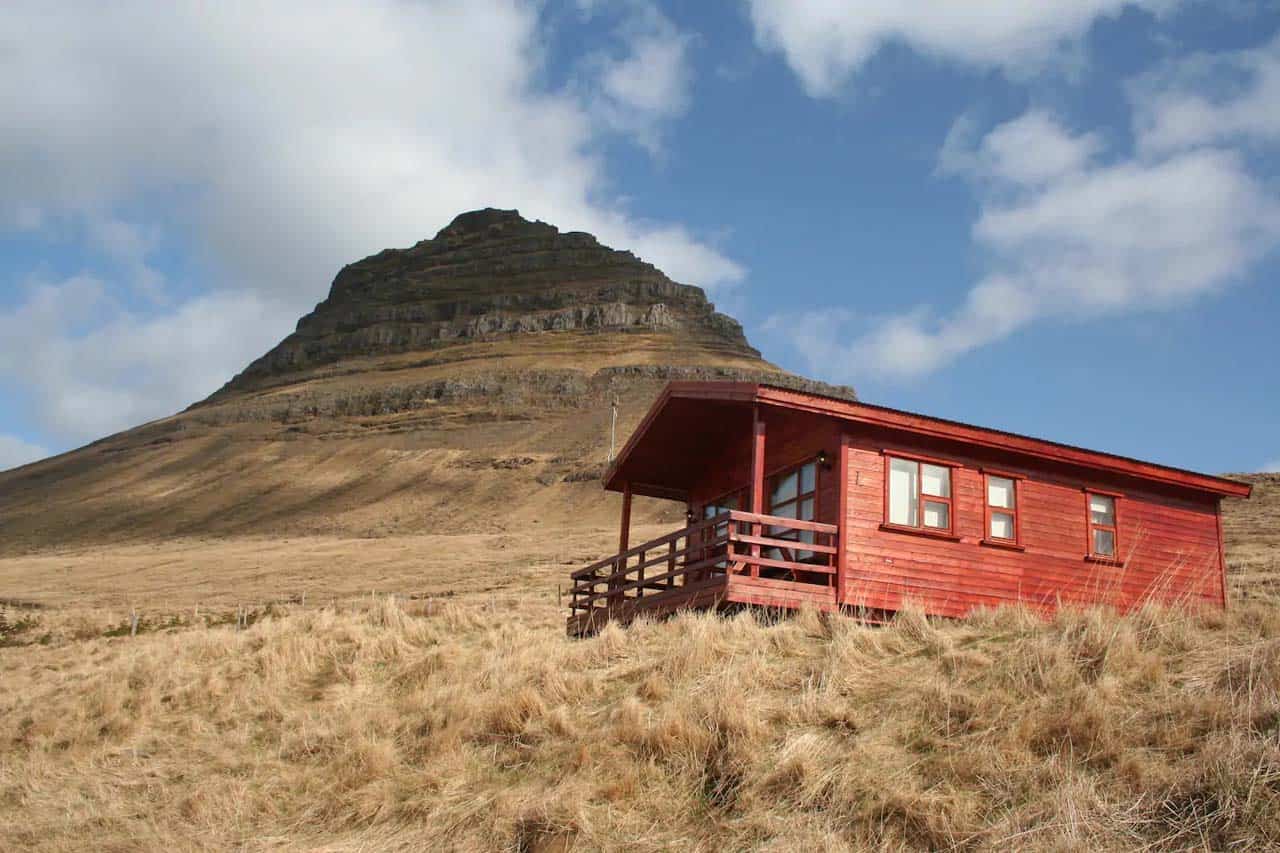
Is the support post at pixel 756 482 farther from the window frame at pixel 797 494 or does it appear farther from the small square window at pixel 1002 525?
the small square window at pixel 1002 525

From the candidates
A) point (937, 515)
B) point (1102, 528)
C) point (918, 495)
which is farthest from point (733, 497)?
point (1102, 528)

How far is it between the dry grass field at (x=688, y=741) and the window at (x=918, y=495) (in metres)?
3.25

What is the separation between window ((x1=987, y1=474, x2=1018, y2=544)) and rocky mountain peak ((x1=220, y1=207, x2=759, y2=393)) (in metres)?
113

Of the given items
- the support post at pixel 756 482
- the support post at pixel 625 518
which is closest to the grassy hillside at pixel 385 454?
the support post at pixel 625 518

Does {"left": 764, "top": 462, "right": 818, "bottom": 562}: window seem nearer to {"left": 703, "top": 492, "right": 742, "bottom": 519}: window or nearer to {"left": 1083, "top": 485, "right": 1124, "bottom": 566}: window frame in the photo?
{"left": 703, "top": 492, "right": 742, "bottom": 519}: window

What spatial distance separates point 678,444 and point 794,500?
10.9 ft

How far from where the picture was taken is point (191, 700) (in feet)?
52.0

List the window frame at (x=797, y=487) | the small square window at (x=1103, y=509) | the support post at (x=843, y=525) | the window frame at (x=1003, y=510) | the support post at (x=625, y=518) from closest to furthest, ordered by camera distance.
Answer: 1. the support post at (x=843, y=525)
2. the window frame at (x=797, y=487)
3. the window frame at (x=1003, y=510)
4. the small square window at (x=1103, y=509)
5. the support post at (x=625, y=518)

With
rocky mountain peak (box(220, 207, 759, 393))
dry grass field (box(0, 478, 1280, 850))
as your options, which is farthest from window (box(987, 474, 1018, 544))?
rocky mountain peak (box(220, 207, 759, 393))

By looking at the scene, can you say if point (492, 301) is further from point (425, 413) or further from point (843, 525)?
point (843, 525)

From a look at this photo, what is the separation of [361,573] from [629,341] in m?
89.1

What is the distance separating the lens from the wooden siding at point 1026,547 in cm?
1636

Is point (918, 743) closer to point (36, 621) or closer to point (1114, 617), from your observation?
point (1114, 617)

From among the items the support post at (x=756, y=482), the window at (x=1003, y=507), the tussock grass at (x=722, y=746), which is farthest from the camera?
the window at (x=1003, y=507)
